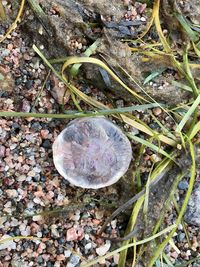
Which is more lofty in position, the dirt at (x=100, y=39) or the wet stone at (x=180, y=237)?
the dirt at (x=100, y=39)

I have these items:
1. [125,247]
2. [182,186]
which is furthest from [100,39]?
[125,247]

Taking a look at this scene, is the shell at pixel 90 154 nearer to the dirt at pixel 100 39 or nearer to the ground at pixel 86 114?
the ground at pixel 86 114

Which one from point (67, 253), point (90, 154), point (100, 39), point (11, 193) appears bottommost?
point (67, 253)

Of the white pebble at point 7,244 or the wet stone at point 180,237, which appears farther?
the wet stone at point 180,237

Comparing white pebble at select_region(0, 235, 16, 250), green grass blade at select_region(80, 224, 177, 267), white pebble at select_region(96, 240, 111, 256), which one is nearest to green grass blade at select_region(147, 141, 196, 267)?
green grass blade at select_region(80, 224, 177, 267)

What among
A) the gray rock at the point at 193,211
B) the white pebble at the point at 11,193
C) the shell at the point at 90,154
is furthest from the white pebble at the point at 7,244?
the gray rock at the point at 193,211

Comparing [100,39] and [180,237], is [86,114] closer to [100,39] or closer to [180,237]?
[100,39]

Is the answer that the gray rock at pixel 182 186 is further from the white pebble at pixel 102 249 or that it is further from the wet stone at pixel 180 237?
the white pebble at pixel 102 249

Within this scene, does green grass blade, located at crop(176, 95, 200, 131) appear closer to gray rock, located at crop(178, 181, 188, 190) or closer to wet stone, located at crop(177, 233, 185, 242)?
gray rock, located at crop(178, 181, 188, 190)

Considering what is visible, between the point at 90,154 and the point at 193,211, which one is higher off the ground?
the point at 90,154

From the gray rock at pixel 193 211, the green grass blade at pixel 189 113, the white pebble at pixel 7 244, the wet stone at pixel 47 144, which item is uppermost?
the green grass blade at pixel 189 113
